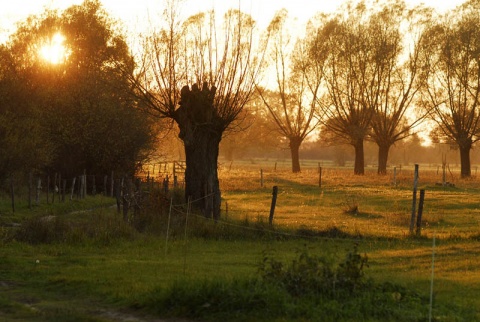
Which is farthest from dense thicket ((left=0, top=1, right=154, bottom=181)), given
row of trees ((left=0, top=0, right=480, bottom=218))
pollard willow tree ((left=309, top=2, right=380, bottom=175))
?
pollard willow tree ((left=309, top=2, right=380, bottom=175))

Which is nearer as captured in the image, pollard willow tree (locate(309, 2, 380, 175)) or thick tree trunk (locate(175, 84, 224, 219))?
thick tree trunk (locate(175, 84, 224, 219))

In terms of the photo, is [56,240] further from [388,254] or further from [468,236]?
[468,236]

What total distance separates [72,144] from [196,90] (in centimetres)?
1965

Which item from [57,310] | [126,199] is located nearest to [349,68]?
[126,199]

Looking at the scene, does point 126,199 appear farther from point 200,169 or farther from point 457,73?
point 457,73

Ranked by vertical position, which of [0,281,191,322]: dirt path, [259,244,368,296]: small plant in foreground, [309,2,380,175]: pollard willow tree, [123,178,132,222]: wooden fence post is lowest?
[0,281,191,322]: dirt path

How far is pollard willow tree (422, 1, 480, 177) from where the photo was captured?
213 ft

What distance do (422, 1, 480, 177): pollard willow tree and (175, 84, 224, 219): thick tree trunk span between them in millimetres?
41158

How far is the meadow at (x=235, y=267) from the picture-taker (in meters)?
13.2

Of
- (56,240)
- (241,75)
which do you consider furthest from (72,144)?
(56,240)

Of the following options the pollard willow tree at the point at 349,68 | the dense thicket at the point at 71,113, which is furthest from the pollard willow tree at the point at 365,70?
the dense thicket at the point at 71,113

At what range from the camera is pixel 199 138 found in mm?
30203

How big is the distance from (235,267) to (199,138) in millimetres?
12493

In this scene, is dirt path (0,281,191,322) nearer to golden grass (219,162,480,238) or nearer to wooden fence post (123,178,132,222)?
golden grass (219,162,480,238)
